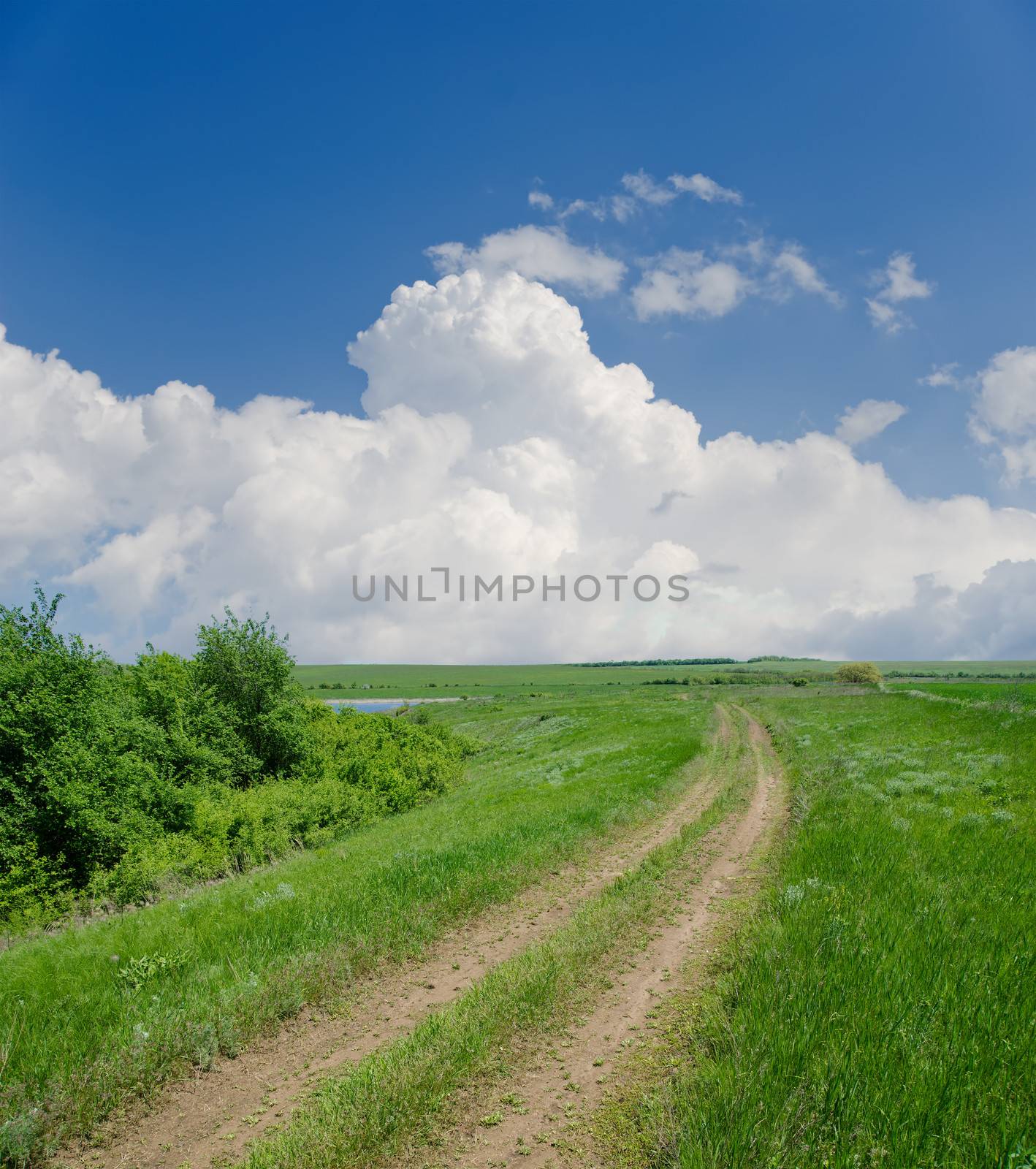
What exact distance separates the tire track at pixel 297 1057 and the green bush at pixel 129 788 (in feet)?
53.8

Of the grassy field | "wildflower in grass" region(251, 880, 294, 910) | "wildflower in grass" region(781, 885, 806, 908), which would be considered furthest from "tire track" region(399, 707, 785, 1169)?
"wildflower in grass" region(251, 880, 294, 910)

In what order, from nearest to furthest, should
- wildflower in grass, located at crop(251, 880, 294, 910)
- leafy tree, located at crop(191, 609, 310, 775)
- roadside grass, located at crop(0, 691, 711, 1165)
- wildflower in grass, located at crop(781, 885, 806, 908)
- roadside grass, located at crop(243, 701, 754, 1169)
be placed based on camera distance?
roadside grass, located at crop(243, 701, 754, 1169), roadside grass, located at crop(0, 691, 711, 1165), wildflower in grass, located at crop(781, 885, 806, 908), wildflower in grass, located at crop(251, 880, 294, 910), leafy tree, located at crop(191, 609, 310, 775)

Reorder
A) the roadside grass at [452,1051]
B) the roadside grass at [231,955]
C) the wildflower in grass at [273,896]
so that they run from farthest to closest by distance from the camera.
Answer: the wildflower in grass at [273,896], the roadside grass at [231,955], the roadside grass at [452,1051]

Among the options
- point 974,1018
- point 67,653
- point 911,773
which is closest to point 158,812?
point 67,653

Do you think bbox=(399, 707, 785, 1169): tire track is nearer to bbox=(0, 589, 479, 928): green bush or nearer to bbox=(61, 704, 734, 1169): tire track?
bbox=(61, 704, 734, 1169): tire track

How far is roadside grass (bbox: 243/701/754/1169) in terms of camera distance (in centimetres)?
533

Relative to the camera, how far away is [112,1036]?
279 inches

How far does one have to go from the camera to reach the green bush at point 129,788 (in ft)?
74.6

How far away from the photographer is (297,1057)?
7.04m

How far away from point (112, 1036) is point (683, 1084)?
7.13 m

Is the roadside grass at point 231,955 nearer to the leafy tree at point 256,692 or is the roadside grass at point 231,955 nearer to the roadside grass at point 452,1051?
the roadside grass at point 452,1051

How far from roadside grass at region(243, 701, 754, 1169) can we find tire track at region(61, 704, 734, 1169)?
1.28 feet

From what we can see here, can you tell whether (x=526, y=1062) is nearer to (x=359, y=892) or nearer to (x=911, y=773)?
(x=359, y=892)

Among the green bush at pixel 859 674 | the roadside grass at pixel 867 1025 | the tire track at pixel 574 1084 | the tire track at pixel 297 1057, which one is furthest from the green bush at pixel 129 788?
the green bush at pixel 859 674
